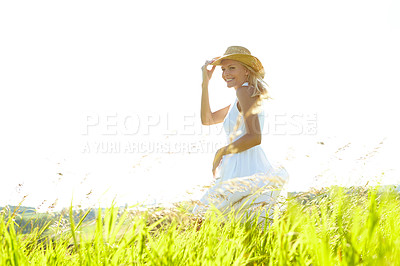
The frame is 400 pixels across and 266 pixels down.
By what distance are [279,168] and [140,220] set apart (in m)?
1.74

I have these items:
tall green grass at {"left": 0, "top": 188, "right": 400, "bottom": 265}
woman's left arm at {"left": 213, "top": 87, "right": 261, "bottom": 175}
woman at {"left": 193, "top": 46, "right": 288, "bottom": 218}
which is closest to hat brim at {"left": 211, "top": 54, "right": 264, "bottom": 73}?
woman at {"left": 193, "top": 46, "right": 288, "bottom": 218}

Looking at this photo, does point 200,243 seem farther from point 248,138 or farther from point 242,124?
point 242,124

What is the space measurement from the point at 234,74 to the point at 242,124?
710 millimetres

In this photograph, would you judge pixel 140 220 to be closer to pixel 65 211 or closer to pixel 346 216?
pixel 65 211

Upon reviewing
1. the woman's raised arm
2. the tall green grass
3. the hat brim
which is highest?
the hat brim

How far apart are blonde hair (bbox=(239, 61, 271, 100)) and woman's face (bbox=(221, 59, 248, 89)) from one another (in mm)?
53

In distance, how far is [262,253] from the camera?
1890 mm

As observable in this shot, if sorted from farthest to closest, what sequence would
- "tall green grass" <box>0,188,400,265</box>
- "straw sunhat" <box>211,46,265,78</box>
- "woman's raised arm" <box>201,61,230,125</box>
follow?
"woman's raised arm" <box>201,61,230,125</box> → "straw sunhat" <box>211,46,265,78</box> → "tall green grass" <box>0,188,400,265</box>

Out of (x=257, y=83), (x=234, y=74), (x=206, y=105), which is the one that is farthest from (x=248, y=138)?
(x=206, y=105)

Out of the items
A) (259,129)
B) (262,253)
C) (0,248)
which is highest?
(259,129)

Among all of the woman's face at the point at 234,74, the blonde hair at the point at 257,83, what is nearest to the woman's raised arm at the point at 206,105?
the woman's face at the point at 234,74

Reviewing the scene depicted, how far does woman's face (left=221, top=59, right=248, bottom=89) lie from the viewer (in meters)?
3.90

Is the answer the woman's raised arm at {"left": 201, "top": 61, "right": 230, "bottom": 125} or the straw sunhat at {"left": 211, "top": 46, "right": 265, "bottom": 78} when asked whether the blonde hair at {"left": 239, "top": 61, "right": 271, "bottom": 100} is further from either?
the woman's raised arm at {"left": 201, "top": 61, "right": 230, "bottom": 125}

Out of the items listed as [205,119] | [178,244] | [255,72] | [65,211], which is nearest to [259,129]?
[255,72]
